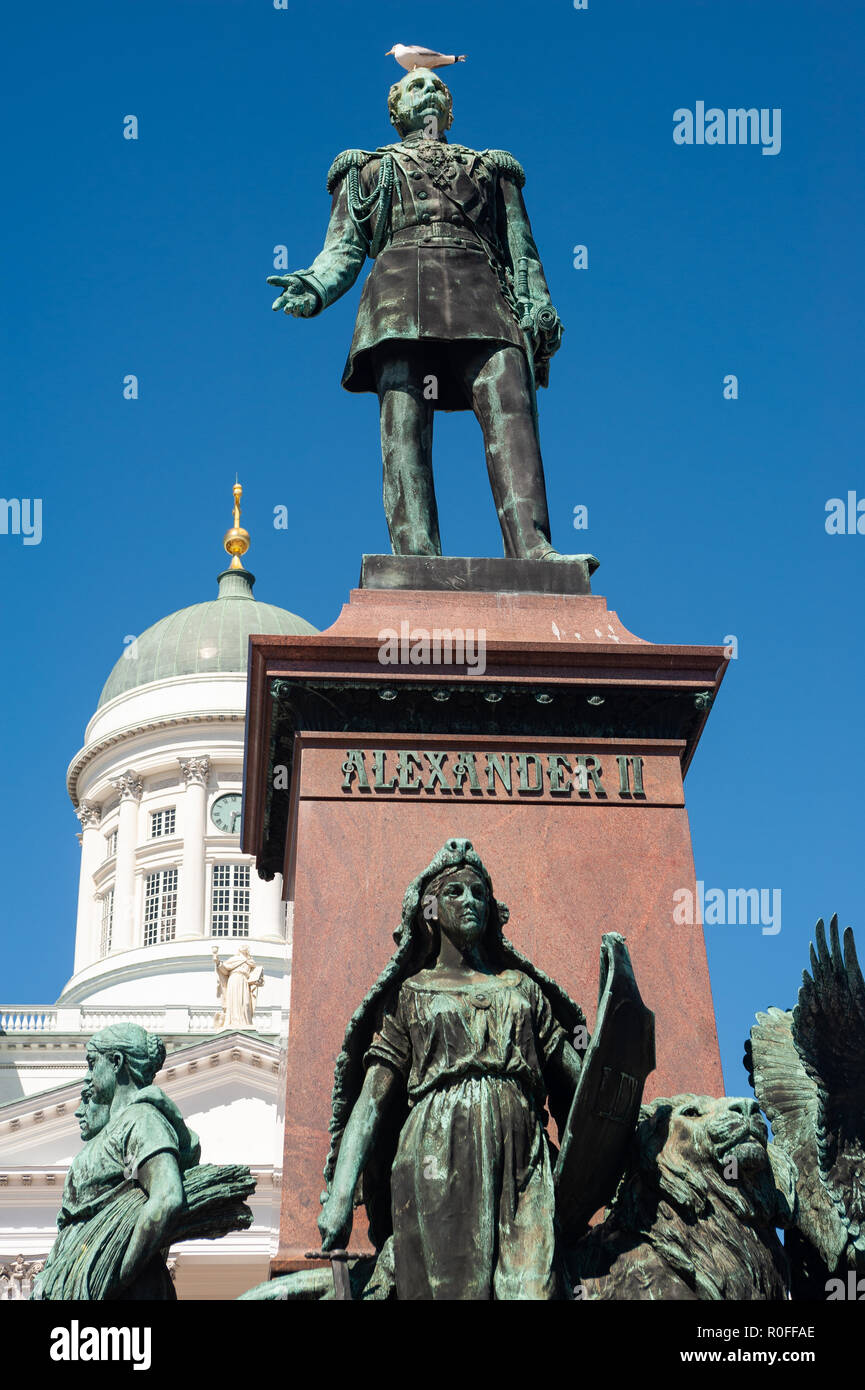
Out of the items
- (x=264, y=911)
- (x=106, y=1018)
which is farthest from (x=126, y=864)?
(x=106, y=1018)

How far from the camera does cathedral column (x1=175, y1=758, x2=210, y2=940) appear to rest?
247 ft

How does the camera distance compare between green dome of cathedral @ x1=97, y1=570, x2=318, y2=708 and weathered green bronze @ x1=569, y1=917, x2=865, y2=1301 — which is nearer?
weathered green bronze @ x1=569, y1=917, x2=865, y2=1301

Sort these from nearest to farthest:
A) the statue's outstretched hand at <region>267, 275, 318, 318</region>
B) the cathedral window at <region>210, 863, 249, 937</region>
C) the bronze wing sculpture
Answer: the bronze wing sculpture
the statue's outstretched hand at <region>267, 275, 318, 318</region>
the cathedral window at <region>210, 863, 249, 937</region>

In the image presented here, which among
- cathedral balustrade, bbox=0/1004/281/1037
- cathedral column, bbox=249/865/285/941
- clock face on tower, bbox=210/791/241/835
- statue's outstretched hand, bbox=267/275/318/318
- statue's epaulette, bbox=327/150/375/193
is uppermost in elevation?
clock face on tower, bbox=210/791/241/835

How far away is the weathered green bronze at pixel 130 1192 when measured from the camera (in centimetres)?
580

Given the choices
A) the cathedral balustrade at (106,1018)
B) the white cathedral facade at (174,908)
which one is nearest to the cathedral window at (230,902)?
the white cathedral facade at (174,908)

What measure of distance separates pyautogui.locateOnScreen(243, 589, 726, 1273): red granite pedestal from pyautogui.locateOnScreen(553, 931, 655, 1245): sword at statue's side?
84 centimetres

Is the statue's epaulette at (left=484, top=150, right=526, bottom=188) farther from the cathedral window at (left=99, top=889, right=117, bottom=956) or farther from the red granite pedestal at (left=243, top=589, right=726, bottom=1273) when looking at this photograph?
the cathedral window at (left=99, top=889, right=117, bottom=956)

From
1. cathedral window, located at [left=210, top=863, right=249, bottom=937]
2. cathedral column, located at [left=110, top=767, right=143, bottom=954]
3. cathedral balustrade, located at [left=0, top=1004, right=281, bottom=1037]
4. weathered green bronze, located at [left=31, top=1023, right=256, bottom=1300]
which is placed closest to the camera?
weathered green bronze, located at [left=31, top=1023, right=256, bottom=1300]

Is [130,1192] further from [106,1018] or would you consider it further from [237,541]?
[237,541]

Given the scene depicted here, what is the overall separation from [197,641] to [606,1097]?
79237 mm

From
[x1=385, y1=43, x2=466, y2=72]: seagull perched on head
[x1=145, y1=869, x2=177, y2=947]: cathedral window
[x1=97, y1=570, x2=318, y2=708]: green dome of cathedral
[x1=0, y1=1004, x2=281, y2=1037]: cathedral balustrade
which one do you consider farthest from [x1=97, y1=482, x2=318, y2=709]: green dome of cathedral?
[x1=385, y1=43, x2=466, y2=72]: seagull perched on head
